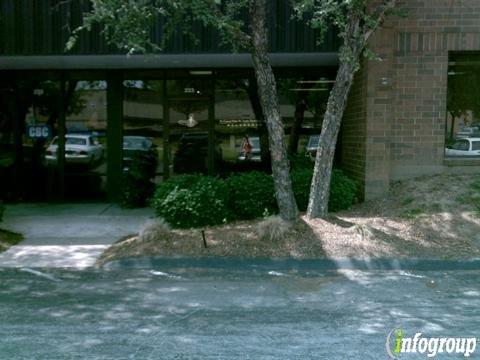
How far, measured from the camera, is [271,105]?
28.3 feet

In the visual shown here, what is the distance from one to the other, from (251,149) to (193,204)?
483 centimetres

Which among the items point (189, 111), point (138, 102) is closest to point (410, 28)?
point (189, 111)

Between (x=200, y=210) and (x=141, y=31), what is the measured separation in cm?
285

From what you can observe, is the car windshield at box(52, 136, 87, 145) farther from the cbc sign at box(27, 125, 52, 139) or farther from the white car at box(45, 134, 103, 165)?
the cbc sign at box(27, 125, 52, 139)

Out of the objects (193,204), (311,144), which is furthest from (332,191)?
(311,144)

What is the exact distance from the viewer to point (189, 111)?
531 inches

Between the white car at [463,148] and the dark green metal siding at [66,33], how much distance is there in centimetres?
335

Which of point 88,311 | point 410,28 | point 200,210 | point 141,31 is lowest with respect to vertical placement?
point 88,311

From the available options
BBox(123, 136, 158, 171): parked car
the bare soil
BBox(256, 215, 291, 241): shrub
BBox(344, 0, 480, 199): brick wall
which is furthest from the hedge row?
BBox(123, 136, 158, 171): parked car

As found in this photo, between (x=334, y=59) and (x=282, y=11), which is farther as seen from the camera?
(x=334, y=59)

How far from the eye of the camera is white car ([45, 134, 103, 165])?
13.5 meters

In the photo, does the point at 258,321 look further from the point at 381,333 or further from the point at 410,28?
the point at 410,28

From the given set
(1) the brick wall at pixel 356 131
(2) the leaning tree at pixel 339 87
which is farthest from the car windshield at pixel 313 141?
(2) the leaning tree at pixel 339 87

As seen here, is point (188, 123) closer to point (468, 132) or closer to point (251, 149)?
point (251, 149)
